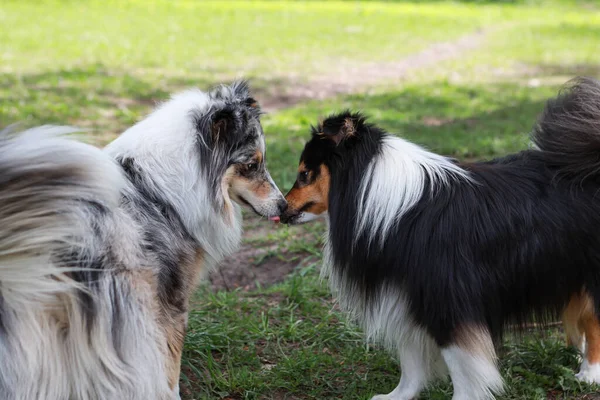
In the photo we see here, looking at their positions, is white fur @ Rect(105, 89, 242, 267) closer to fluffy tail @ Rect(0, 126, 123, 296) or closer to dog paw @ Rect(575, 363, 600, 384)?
fluffy tail @ Rect(0, 126, 123, 296)

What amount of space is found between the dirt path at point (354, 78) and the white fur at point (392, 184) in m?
6.87

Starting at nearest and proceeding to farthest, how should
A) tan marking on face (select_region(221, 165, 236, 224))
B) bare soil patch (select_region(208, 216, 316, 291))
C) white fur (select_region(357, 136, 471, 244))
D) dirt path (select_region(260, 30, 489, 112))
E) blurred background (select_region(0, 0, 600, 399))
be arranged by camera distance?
white fur (select_region(357, 136, 471, 244)) → tan marking on face (select_region(221, 165, 236, 224)) → blurred background (select_region(0, 0, 600, 399)) → bare soil patch (select_region(208, 216, 316, 291)) → dirt path (select_region(260, 30, 489, 112))

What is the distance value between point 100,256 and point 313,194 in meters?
1.34

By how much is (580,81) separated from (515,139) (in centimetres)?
434

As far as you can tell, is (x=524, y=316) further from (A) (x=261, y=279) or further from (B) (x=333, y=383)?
(A) (x=261, y=279)

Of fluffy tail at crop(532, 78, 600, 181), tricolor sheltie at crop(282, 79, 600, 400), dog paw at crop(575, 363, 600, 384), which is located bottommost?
dog paw at crop(575, 363, 600, 384)

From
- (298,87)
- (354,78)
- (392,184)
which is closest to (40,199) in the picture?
(392,184)

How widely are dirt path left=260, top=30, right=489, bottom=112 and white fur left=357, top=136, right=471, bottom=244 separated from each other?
270 inches

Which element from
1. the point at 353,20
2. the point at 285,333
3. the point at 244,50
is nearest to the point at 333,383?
the point at 285,333

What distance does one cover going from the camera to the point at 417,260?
12.1ft

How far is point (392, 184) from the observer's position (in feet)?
12.4

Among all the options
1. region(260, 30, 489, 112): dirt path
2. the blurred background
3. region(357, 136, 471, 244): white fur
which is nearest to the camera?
region(357, 136, 471, 244): white fur

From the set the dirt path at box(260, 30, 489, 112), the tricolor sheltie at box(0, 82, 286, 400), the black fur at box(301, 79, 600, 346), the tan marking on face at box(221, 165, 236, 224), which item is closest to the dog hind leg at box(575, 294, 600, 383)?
the black fur at box(301, 79, 600, 346)

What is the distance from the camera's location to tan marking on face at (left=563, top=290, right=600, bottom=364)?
389 centimetres
